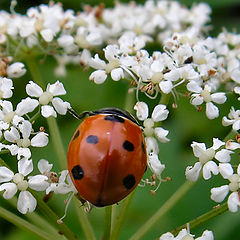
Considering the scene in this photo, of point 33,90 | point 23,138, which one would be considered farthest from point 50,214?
point 33,90

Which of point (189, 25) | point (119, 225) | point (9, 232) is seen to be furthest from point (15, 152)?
point (189, 25)

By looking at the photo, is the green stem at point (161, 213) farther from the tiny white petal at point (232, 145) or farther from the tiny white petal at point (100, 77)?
the tiny white petal at point (100, 77)

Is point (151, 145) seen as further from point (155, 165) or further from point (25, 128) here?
point (25, 128)

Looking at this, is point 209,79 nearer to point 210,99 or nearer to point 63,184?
point 210,99

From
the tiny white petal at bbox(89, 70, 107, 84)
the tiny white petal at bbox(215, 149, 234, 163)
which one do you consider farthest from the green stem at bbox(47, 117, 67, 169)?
the tiny white petal at bbox(215, 149, 234, 163)

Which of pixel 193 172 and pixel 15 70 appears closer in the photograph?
pixel 193 172

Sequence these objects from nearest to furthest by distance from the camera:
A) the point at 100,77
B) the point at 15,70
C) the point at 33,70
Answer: the point at 100,77 → the point at 15,70 → the point at 33,70

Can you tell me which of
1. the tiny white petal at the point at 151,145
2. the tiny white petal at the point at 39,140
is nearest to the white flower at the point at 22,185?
the tiny white petal at the point at 39,140
